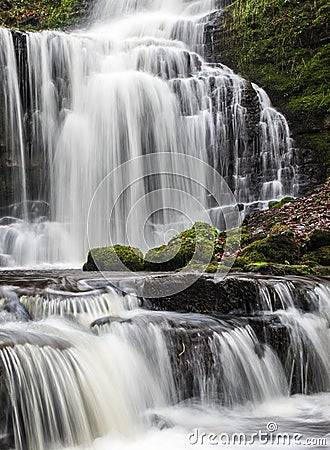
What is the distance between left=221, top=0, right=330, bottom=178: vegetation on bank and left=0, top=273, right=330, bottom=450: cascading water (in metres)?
9.67

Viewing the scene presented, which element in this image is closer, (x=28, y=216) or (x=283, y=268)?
(x=283, y=268)

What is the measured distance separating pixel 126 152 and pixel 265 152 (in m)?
4.22

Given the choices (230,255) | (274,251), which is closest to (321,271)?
(274,251)

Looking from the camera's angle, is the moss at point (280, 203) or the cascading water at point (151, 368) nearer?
the cascading water at point (151, 368)

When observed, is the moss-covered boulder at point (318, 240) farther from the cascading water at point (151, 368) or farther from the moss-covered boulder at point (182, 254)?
the cascading water at point (151, 368)

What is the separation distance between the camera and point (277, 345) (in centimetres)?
607

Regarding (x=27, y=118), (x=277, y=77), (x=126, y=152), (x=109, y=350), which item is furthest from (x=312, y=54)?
(x=109, y=350)

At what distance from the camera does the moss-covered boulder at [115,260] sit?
9.23 meters

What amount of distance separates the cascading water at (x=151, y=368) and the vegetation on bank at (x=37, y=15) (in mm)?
19302

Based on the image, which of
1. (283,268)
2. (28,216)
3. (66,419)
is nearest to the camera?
(66,419)

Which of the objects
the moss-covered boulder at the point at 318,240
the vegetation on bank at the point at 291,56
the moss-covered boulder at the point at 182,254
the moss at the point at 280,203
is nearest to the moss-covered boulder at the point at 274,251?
the moss-covered boulder at the point at 318,240

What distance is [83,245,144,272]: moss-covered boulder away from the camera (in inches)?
364

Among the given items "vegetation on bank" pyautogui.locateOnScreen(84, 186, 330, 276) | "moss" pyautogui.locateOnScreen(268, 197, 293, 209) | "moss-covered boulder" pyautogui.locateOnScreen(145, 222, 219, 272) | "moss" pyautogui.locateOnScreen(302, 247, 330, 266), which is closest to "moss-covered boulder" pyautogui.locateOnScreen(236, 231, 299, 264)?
"vegetation on bank" pyautogui.locateOnScreen(84, 186, 330, 276)

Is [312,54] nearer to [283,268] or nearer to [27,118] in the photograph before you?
[27,118]
